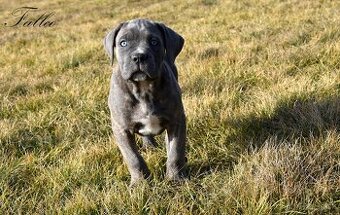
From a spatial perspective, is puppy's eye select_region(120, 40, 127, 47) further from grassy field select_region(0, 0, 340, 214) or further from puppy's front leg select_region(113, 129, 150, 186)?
grassy field select_region(0, 0, 340, 214)

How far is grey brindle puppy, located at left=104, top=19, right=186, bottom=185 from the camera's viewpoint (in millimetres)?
3404

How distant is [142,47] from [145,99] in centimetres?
41

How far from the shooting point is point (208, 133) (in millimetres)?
4082

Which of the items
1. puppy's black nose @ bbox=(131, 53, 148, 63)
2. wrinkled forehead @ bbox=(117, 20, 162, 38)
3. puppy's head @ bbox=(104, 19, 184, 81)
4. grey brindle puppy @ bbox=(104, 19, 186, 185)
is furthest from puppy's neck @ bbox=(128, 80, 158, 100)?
wrinkled forehead @ bbox=(117, 20, 162, 38)

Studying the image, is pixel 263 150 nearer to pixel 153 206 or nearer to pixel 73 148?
pixel 153 206

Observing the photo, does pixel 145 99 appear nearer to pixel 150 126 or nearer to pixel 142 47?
pixel 150 126

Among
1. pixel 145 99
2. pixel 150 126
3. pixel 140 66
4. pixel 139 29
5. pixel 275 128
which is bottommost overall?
pixel 275 128

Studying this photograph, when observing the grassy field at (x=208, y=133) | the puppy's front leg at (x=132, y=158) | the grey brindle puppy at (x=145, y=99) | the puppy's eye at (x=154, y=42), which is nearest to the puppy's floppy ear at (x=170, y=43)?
the grey brindle puppy at (x=145, y=99)

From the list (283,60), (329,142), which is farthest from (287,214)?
(283,60)

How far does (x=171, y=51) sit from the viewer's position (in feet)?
11.6

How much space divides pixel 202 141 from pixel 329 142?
111 cm

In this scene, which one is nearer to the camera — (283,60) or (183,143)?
(183,143)

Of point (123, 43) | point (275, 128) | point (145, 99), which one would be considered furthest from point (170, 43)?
point (275, 128)

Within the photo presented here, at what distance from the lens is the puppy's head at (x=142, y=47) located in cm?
327
